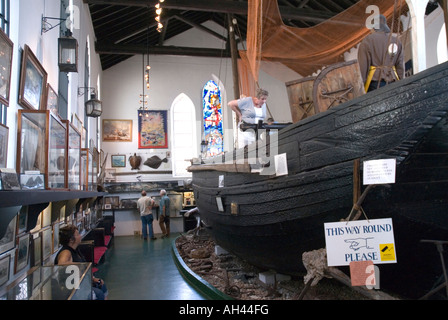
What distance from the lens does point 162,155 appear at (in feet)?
39.7

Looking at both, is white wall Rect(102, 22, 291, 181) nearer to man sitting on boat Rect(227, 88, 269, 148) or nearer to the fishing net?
the fishing net

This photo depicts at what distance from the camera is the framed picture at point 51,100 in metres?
3.93

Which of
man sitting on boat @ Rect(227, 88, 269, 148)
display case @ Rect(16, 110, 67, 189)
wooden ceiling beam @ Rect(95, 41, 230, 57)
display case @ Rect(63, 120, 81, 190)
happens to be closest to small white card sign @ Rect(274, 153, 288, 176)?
man sitting on boat @ Rect(227, 88, 269, 148)

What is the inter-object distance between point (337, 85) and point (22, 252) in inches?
121

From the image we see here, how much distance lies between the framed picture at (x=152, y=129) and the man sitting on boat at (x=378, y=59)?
1002 cm

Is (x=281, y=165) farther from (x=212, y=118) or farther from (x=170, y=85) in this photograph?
(x=170, y=85)

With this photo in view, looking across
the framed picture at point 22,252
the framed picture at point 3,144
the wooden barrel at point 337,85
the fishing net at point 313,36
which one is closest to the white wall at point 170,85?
the fishing net at point 313,36

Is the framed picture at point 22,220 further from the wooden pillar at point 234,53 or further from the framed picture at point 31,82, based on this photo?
the wooden pillar at point 234,53

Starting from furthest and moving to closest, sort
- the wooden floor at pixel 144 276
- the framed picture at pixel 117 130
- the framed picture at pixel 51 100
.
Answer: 1. the framed picture at pixel 117 130
2. the framed picture at pixel 51 100
3. the wooden floor at pixel 144 276

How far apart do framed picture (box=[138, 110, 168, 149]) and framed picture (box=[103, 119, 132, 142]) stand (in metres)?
→ 0.39

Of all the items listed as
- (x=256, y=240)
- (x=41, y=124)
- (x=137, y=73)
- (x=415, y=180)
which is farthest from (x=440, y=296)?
(x=137, y=73)

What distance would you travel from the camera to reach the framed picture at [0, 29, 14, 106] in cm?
248

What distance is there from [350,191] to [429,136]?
581 millimetres
